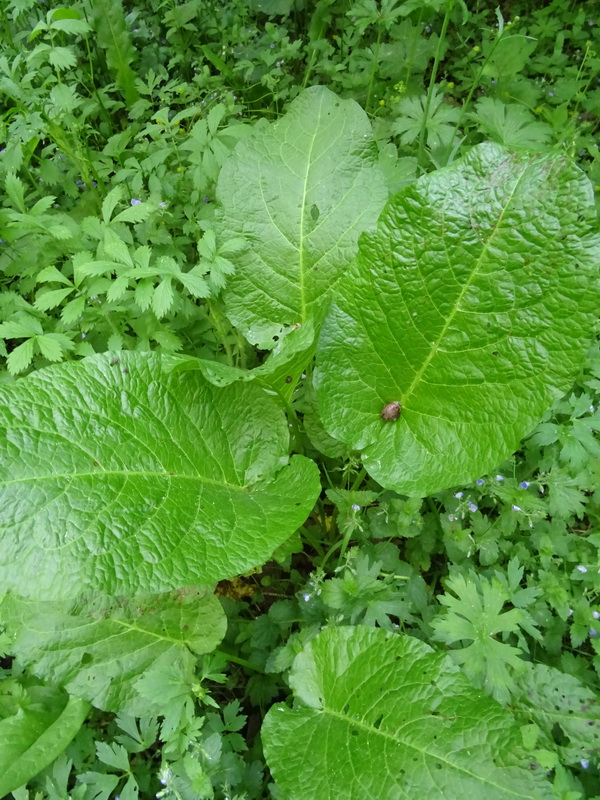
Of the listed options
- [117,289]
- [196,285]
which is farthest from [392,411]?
[117,289]

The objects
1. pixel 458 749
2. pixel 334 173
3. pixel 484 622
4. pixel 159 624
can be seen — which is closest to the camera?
pixel 458 749

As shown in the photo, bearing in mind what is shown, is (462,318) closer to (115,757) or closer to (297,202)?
(297,202)

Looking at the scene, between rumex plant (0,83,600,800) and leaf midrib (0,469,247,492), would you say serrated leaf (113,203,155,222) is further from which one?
leaf midrib (0,469,247,492)

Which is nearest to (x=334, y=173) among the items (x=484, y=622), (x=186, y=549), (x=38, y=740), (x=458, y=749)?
(x=186, y=549)

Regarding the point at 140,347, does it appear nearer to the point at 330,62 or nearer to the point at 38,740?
the point at 38,740

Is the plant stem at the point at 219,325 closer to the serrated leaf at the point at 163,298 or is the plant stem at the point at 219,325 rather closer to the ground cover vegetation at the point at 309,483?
the ground cover vegetation at the point at 309,483

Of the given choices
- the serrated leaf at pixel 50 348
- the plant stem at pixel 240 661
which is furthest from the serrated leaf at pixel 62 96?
the plant stem at pixel 240 661

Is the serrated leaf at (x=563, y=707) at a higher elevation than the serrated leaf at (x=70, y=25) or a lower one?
lower

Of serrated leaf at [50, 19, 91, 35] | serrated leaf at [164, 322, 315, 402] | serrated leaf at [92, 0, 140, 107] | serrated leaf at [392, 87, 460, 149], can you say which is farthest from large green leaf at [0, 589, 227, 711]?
serrated leaf at [92, 0, 140, 107]
